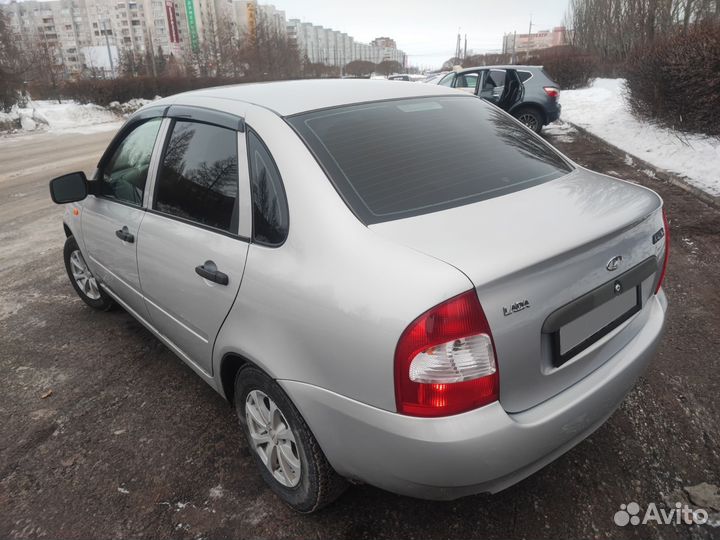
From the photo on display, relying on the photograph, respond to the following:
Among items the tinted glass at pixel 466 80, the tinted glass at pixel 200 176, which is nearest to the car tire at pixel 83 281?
the tinted glass at pixel 200 176

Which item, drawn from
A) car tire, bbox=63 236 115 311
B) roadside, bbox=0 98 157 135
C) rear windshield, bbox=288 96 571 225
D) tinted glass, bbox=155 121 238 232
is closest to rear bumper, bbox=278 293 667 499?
rear windshield, bbox=288 96 571 225

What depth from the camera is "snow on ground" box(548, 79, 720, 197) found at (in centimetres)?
723

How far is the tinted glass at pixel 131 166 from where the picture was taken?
2834 millimetres

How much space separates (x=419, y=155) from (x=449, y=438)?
Result: 1218 mm

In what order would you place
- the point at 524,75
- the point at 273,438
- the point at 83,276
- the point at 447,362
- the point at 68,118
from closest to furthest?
1. the point at 447,362
2. the point at 273,438
3. the point at 83,276
4. the point at 524,75
5. the point at 68,118

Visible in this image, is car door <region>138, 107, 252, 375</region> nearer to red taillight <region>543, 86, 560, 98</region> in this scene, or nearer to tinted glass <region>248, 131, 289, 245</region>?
tinted glass <region>248, 131, 289, 245</region>

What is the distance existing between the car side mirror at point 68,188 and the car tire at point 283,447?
176cm

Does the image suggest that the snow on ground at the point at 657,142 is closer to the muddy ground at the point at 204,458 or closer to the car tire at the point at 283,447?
the muddy ground at the point at 204,458

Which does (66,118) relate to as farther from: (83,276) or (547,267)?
(547,267)

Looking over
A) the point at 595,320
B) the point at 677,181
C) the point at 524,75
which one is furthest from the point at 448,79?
the point at 595,320

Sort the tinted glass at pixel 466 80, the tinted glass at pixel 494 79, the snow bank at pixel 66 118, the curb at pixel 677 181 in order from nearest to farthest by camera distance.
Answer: the curb at pixel 677 181 < the tinted glass at pixel 494 79 < the tinted glass at pixel 466 80 < the snow bank at pixel 66 118

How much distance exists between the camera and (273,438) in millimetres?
2119

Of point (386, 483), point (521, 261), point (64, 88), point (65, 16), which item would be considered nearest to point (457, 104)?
point (521, 261)

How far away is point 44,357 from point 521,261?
3.36m
